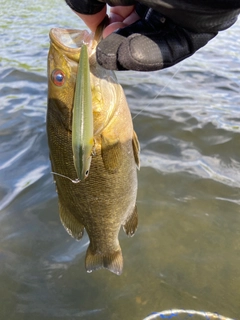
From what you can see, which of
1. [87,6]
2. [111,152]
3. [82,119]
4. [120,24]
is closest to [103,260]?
[111,152]

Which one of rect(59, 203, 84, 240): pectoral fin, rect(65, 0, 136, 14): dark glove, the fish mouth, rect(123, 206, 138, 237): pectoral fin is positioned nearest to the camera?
rect(65, 0, 136, 14): dark glove

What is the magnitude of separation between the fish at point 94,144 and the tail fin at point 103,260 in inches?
10.6

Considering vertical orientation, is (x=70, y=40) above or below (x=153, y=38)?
below

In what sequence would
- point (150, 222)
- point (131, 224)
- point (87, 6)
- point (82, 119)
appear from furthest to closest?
1. point (150, 222)
2. point (131, 224)
3. point (87, 6)
4. point (82, 119)

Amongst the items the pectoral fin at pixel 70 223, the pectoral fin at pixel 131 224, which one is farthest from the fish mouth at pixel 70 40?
the pectoral fin at pixel 131 224

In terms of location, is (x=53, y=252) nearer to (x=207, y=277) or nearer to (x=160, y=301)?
(x=160, y=301)

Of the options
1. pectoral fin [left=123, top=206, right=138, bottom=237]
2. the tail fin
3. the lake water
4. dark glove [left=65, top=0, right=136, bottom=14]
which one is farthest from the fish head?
the lake water

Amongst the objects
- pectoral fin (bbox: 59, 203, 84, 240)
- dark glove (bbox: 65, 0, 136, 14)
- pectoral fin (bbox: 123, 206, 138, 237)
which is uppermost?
dark glove (bbox: 65, 0, 136, 14)

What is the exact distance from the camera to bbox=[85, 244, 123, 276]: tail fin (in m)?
2.76

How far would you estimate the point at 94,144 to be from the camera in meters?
2.13

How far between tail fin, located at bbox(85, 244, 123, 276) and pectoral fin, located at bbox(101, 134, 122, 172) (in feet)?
2.66

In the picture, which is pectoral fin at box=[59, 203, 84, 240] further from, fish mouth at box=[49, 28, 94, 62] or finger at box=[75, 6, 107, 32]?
finger at box=[75, 6, 107, 32]

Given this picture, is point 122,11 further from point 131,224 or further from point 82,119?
point 131,224

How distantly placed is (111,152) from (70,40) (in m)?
0.67
